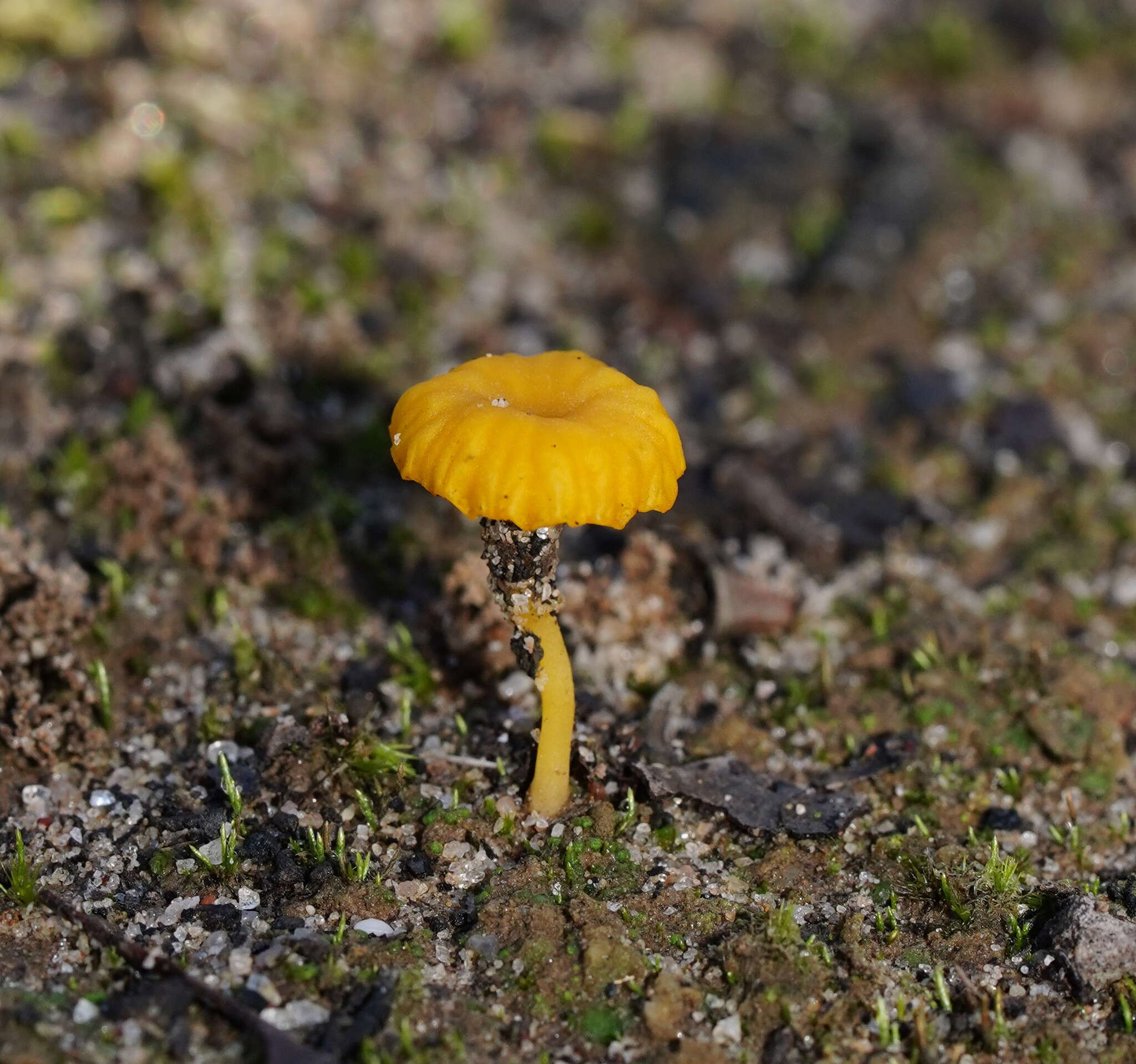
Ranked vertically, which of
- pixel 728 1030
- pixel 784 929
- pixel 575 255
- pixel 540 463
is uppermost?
pixel 540 463

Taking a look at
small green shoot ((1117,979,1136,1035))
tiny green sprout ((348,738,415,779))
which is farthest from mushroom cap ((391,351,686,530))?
small green shoot ((1117,979,1136,1035))

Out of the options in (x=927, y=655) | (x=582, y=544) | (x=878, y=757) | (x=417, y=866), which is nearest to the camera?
(x=417, y=866)

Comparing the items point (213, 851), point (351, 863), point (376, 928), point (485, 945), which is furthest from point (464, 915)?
point (213, 851)

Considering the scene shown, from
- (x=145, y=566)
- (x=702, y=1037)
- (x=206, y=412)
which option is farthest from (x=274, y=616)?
(x=702, y=1037)

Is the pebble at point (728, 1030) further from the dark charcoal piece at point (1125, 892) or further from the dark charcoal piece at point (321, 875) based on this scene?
the dark charcoal piece at point (1125, 892)

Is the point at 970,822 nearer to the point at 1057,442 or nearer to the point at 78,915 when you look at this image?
the point at 1057,442

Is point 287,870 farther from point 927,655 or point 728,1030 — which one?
point 927,655
